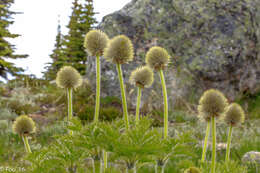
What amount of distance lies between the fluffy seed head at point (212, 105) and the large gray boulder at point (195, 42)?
5.44 meters

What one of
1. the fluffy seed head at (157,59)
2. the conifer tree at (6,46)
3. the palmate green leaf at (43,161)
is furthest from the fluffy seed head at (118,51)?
the conifer tree at (6,46)

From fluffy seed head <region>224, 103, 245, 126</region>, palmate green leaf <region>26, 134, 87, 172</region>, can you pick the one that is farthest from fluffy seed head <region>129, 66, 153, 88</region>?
palmate green leaf <region>26, 134, 87, 172</region>

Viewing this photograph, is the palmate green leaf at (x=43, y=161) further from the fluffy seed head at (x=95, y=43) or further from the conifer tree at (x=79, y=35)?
the conifer tree at (x=79, y=35)

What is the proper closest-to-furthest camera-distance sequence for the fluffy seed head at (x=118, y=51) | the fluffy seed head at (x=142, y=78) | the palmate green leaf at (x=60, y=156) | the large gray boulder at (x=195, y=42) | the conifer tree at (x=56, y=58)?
the palmate green leaf at (x=60, y=156) < the fluffy seed head at (x=118, y=51) < the fluffy seed head at (x=142, y=78) < the large gray boulder at (x=195, y=42) < the conifer tree at (x=56, y=58)

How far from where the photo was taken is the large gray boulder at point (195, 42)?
23.7ft

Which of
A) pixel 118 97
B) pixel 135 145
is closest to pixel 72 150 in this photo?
pixel 135 145

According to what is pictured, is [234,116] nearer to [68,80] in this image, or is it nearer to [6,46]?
[68,80]

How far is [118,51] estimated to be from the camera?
151cm

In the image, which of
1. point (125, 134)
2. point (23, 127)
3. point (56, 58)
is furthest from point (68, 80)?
point (56, 58)

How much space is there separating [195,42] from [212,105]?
21.1 feet

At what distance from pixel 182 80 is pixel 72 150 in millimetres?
6260

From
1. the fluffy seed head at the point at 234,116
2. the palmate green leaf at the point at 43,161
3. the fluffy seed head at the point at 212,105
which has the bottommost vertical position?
the palmate green leaf at the point at 43,161

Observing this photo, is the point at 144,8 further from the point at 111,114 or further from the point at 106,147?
the point at 106,147

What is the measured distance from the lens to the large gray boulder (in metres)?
→ 7.21
